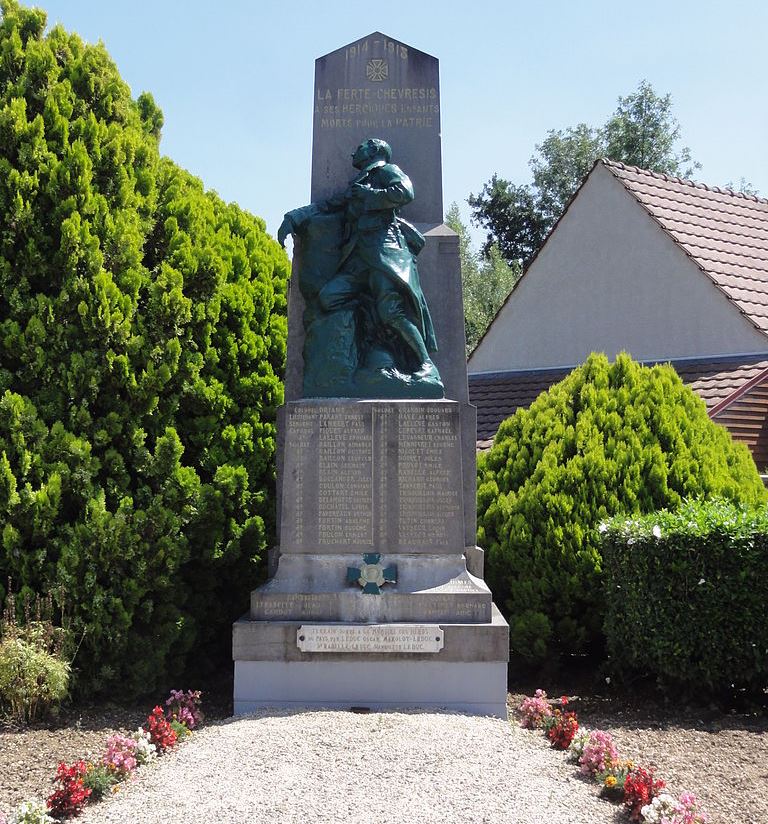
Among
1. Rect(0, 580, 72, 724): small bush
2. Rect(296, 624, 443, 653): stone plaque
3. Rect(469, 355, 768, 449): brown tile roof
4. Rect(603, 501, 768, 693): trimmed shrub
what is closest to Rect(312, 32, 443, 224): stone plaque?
Rect(603, 501, 768, 693): trimmed shrub

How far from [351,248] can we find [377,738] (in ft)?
10.9

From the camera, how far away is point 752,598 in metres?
6.35

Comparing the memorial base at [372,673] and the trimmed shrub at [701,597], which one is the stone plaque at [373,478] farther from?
the trimmed shrub at [701,597]

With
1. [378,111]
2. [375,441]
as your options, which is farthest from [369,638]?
[378,111]

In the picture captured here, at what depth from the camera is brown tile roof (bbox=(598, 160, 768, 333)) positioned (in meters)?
13.0

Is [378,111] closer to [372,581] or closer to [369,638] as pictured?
[372,581]

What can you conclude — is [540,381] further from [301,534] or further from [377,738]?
[377,738]

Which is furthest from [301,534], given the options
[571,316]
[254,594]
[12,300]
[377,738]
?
[571,316]

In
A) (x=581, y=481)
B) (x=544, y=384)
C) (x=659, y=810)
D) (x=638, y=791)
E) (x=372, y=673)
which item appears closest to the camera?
(x=659, y=810)

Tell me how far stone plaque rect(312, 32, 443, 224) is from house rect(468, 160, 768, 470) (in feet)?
19.1

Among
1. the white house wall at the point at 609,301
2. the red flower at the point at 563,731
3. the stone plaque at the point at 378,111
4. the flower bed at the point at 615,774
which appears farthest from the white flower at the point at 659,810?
the white house wall at the point at 609,301

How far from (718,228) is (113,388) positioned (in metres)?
10.4

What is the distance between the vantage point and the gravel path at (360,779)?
4.17m

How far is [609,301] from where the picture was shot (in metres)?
14.9
